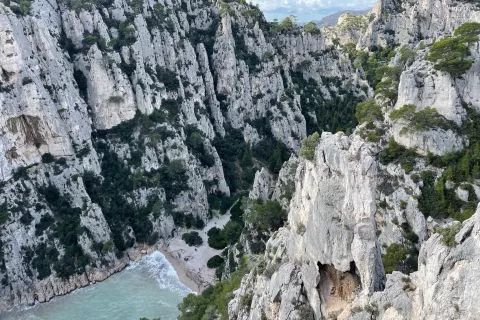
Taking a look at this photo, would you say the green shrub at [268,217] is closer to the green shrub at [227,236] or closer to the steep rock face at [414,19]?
the green shrub at [227,236]

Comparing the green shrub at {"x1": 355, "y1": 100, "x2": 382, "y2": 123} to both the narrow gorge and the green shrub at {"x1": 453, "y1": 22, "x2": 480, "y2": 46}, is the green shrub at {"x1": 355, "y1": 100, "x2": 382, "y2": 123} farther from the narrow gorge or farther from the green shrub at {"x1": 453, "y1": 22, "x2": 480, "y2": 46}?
the green shrub at {"x1": 453, "y1": 22, "x2": 480, "y2": 46}

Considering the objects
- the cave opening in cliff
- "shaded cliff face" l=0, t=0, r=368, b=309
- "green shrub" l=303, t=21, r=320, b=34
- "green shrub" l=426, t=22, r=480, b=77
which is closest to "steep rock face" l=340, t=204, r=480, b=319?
the cave opening in cliff

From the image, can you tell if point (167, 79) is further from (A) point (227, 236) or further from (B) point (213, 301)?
(B) point (213, 301)

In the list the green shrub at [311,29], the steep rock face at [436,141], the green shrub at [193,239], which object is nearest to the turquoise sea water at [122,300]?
the green shrub at [193,239]

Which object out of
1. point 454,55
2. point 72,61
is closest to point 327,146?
point 454,55

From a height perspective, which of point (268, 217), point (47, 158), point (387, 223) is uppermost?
point (47, 158)

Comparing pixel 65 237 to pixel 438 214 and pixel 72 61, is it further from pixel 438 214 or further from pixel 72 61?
pixel 438 214

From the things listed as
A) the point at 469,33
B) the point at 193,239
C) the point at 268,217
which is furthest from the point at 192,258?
the point at 469,33
